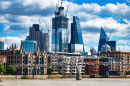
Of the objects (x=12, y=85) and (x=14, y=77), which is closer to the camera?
(x=12, y=85)

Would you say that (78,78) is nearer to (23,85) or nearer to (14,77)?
(14,77)

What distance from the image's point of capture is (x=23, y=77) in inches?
7712

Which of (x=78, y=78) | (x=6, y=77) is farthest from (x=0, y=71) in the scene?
(x=78, y=78)

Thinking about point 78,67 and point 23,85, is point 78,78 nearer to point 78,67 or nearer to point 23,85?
point 78,67

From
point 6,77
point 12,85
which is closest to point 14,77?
point 6,77

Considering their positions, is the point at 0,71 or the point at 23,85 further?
the point at 0,71

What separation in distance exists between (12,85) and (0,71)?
58.7 m

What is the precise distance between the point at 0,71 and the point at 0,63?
8.32 metres

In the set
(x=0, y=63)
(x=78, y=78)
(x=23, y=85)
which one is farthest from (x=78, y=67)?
(x=23, y=85)

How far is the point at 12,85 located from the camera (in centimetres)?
13175

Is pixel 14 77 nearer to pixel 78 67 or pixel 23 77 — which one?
pixel 23 77

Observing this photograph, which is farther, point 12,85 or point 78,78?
point 78,78

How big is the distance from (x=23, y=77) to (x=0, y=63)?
15.0 metres

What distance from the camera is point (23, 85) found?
433 feet
